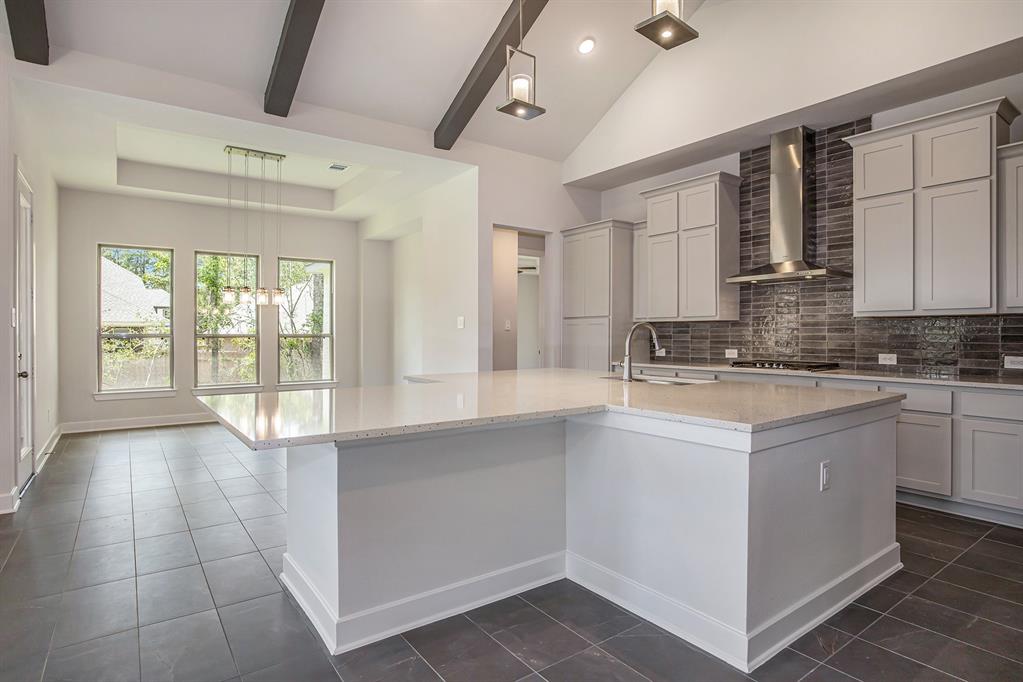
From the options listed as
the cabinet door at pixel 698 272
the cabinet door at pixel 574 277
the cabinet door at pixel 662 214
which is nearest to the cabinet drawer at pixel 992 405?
the cabinet door at pixel 698 272

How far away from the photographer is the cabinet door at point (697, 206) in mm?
4922

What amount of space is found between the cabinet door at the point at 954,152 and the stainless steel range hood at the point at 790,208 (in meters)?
0.84

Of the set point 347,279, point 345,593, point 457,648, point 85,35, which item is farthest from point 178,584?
point 347,279

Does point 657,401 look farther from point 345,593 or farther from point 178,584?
point 178,584

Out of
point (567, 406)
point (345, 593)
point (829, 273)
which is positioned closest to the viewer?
point (345, 593)

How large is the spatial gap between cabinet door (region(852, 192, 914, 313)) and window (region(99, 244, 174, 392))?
24.1ft

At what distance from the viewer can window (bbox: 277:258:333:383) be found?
7.86m

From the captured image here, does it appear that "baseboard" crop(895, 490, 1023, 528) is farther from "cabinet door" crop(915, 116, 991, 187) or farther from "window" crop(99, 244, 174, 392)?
"window" crop(99, 244, 174, 392)

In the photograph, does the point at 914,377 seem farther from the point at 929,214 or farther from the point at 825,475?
the point at 825,475

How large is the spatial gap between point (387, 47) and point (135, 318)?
4.87 metres

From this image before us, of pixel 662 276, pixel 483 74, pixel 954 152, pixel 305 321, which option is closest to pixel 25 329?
pixel 305 321

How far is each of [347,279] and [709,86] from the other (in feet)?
18.5

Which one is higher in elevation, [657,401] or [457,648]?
[657,401]

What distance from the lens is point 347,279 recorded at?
8344 mm
